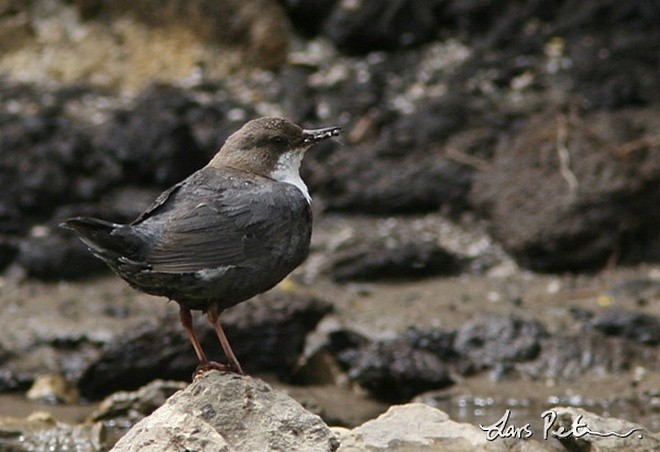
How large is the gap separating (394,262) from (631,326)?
79.8 inches

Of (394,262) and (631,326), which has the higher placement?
(394,262)

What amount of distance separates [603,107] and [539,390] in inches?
151

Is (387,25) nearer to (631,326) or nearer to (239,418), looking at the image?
(631,326)

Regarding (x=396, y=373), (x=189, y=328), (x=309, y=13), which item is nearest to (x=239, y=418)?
(x=189, y=328)

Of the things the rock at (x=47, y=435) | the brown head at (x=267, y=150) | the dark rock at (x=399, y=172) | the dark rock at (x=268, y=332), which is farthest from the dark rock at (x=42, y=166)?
the brown head at (x=267, y=150)

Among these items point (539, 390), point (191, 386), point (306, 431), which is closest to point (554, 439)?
point (306, 431)

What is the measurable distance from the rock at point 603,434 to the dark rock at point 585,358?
2.90 meters

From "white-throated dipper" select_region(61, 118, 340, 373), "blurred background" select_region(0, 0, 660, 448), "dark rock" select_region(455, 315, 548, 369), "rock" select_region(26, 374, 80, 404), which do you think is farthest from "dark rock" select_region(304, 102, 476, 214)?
"white-throated dipper" select_region(61, 118, 340, 373)

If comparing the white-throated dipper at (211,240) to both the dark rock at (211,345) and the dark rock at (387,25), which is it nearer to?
the dark rock at (211,345)

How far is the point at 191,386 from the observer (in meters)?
5.85

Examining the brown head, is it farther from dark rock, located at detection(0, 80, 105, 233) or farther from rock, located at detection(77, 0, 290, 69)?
rock, located at detection(77, 0, 290, 69)

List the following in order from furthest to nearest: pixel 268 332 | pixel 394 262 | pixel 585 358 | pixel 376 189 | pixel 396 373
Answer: pixel 376 189 < pixel 394 262 < pixel 585 358 < pixel 268 332 < pixel 396 373

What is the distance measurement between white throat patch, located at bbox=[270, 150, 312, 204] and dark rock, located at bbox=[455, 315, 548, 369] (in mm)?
3030

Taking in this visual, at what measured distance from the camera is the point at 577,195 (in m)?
10.6
